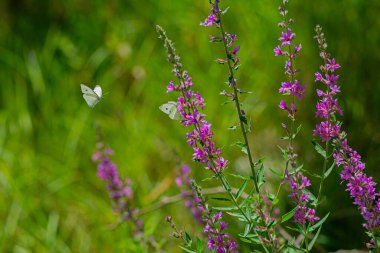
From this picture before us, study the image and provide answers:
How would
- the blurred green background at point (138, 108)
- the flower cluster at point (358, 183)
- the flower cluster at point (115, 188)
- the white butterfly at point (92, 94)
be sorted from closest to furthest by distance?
the flower cluster at point (358, 183)
the white butterfly at point (92, 94)
the flower cluster at point (115, 188)
the blurred green background at point (138, 108)

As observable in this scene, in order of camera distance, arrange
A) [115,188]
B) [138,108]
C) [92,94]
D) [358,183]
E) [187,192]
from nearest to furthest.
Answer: [358,183], [92,94], [115,188], [187,192], [138,108]

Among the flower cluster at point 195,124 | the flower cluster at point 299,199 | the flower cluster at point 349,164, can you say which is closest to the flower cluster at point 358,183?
the flower cluster at point 349,164

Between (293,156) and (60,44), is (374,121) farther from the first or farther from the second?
(60,44)

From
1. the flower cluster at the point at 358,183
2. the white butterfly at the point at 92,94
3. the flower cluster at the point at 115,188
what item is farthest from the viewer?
the flower cluster at the point at 115,188

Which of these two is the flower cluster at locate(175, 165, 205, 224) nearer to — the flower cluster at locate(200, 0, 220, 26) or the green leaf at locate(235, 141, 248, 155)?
the green leaf at locate(235, 141, 248, 155)

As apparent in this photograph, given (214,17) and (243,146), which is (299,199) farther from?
(214,17)

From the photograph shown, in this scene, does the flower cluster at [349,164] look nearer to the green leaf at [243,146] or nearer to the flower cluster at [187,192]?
the green leaf at [243,146]

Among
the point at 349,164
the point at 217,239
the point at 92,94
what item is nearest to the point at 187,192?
the point at 92,94

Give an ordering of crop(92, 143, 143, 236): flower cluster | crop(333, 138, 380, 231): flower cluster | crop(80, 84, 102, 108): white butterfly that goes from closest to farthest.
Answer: crop(333, 138, 380, 231): flower cluster
crop(80, 84, 102, 108): white butterfly
crop(92, 143, 143, 236): flower cluster

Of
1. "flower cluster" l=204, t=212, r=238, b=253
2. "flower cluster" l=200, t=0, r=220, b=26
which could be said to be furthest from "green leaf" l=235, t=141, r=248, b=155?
"flower cluster" l=200, t=0, r=220, b=26
